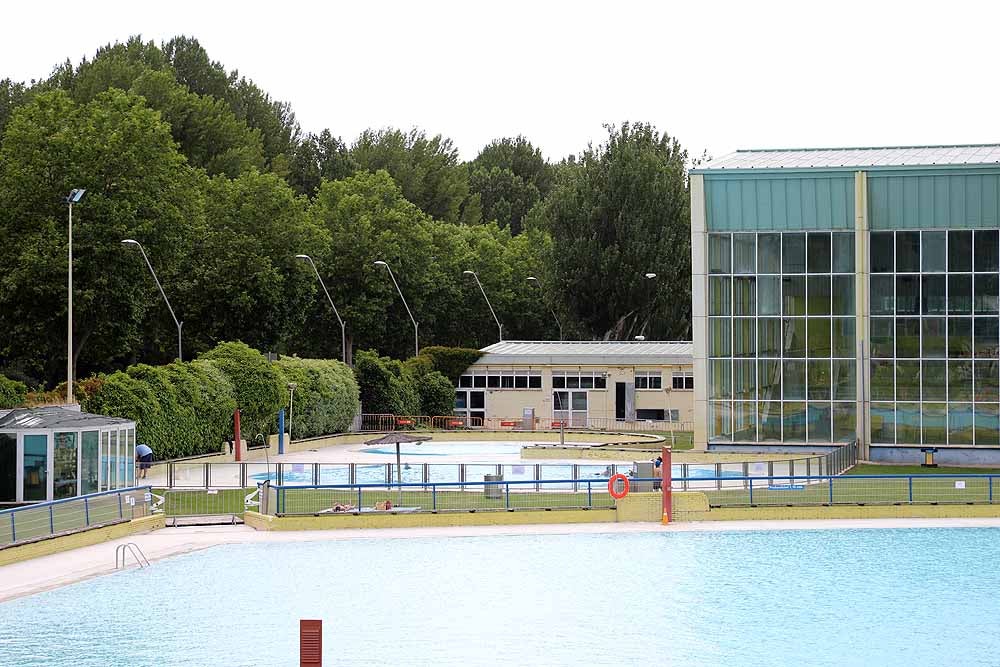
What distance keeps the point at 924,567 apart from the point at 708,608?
279 inches

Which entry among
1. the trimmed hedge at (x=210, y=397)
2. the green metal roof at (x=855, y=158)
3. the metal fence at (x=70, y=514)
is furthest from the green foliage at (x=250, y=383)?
the metal fence at (x=70, y=514)

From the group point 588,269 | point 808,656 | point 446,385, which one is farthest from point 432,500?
point 588,269

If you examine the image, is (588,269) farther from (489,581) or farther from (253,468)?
(489,581)

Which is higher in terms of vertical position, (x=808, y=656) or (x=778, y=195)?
(x=778, y=195)

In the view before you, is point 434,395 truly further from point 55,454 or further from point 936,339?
point 55,454

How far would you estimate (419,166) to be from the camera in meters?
134

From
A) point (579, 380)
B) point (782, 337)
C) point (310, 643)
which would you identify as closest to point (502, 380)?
point (579, 380)

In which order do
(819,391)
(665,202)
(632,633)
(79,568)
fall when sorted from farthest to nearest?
(665,202) → (819,391) → (79,568) → (632,633)

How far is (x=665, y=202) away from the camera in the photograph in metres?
97.6

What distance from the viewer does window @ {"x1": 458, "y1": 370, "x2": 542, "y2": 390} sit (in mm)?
87938

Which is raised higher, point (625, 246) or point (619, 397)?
point (625, 246)

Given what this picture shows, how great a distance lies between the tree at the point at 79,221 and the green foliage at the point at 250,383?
8.42 meters

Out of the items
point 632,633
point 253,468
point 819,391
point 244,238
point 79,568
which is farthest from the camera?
point 244,238

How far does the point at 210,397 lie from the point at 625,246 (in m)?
45.4
